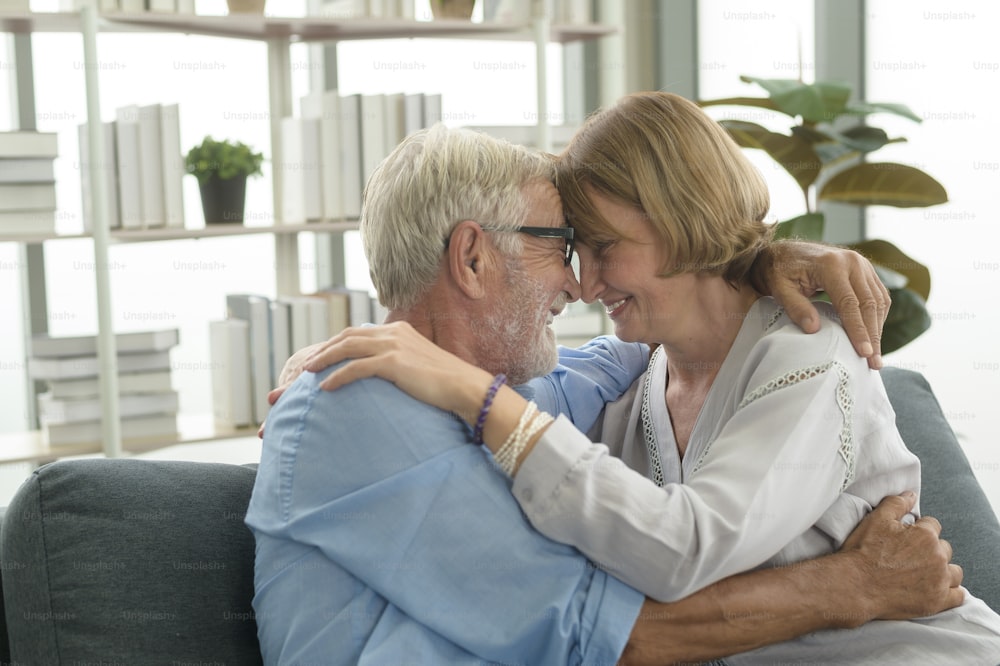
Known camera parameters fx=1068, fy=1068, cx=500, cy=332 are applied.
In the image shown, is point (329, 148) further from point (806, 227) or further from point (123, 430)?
point (806, 227)

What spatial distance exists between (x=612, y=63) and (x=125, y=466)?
3.46 metres

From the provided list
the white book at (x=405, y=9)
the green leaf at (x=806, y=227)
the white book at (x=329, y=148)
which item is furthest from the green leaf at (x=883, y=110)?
the white book at (x=329, y=148)

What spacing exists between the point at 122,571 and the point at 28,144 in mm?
2020

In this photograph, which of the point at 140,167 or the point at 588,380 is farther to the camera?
the point at 140,167

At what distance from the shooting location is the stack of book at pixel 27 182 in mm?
3061

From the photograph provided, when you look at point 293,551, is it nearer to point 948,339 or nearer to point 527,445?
point 527,445

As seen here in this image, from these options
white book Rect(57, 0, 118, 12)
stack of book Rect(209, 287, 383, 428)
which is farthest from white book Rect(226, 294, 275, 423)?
white book Rect(57, 0, 118, 12)

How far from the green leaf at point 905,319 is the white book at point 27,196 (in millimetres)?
2375

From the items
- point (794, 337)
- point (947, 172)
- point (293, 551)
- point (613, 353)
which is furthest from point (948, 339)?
point (293, 551)

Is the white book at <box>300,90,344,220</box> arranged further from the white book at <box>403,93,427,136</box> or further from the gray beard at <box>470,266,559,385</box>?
the gray beard at <box>470,266,559,385</box>

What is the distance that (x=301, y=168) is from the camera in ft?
11.2

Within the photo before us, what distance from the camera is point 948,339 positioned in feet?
11.0

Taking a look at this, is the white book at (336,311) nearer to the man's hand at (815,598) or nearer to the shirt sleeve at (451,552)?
the shirt sleeve at (451,552)

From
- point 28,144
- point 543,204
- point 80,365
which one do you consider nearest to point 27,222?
point 28,144
